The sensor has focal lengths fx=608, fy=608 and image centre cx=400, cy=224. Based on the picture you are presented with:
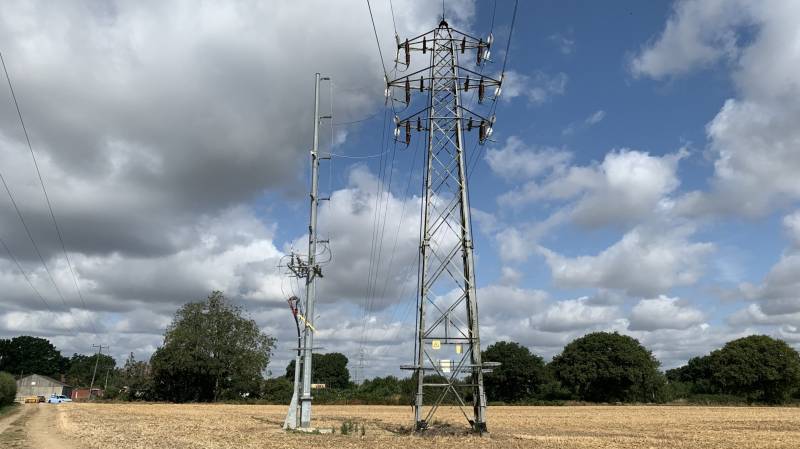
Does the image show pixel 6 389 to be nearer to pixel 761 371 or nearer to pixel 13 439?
pixel 13 439

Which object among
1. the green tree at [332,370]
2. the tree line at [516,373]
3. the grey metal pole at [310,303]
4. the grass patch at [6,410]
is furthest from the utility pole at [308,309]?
the green tree at [332,370]

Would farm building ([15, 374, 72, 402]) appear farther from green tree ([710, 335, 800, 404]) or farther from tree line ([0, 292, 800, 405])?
green tree ([710, 335, 800, 404])

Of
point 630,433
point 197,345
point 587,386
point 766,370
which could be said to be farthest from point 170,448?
point 766,370

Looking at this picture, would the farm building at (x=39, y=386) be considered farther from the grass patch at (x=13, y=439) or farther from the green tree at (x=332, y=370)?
the grass patch at (x=13, y=439)

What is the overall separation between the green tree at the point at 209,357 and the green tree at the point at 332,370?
76.2 m

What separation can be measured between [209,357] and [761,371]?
73.3m

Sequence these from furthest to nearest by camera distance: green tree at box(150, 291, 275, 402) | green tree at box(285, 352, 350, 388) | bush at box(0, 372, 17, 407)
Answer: green tree at box(285, 352, 350, 388)
green tree at box(150, 291, 275, 402)
bush at box(0, 372, 17, 407)

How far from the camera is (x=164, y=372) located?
82250 mm

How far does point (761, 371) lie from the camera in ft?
265

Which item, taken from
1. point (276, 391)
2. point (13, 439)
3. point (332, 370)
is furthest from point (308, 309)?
point (332, 370)

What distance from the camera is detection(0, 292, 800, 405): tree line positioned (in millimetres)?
80625

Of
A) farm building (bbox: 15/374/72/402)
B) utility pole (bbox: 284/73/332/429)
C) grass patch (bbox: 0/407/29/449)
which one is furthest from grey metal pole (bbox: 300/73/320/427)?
farm building (bbox: 15/374/72/402)

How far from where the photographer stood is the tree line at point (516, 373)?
265 ft

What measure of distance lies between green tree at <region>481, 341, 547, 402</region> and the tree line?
15 cm
